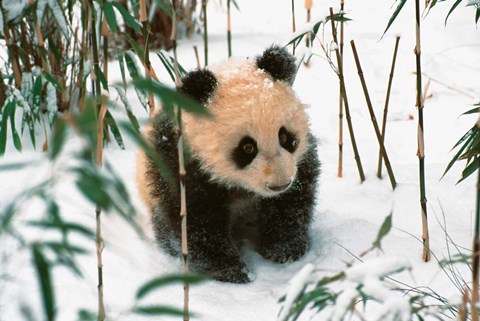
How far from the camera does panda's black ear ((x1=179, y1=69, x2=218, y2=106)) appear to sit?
1850 millimetres

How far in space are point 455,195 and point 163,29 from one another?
2.44 m

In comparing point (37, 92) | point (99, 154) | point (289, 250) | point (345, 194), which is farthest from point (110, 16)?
point (345, 194)

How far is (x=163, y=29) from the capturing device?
4.21 meters

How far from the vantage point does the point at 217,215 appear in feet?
6.59

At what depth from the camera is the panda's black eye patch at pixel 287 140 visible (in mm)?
1909

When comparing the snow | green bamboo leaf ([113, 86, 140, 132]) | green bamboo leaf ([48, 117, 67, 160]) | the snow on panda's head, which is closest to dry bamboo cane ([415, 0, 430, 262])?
the snow on panda's head

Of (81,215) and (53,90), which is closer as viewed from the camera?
(81,215)

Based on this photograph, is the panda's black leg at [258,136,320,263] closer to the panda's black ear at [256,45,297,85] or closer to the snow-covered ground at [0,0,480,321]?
the snow-covered ground at [0,0,480,321]

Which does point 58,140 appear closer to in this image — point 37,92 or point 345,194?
point 37,92

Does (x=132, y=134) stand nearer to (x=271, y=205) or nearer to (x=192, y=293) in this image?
(x=192, y=293)

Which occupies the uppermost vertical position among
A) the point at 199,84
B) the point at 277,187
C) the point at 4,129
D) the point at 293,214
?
the point at 199,84

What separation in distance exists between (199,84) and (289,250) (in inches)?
24.6

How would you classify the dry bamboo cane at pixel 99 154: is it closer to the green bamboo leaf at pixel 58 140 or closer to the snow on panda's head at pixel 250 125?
the snow on panda's head at pixel 250 125

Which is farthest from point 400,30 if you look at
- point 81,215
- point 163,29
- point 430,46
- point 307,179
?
point 81,215
